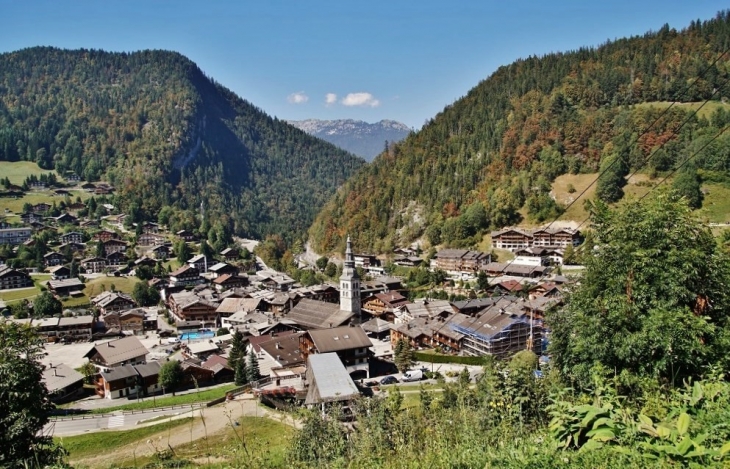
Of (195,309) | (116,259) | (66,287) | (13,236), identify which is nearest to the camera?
(195,309)

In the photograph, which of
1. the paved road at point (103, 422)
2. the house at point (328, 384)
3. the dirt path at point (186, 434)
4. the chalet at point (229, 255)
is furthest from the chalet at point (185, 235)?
the house at point (328, 384)

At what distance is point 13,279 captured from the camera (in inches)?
2159

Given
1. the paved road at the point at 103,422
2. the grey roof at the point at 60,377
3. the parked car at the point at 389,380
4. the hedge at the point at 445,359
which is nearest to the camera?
the paved road at the point at 103,422

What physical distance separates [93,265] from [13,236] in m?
19.4

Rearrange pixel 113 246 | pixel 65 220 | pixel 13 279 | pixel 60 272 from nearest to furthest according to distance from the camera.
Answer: pixel 13 279 → pixel 60 272 → pixel 113 246 → pixel 65 220

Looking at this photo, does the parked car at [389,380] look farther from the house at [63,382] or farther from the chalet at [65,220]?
the chalet at [65,220]

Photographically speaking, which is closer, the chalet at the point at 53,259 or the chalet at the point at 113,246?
the chalet at the point at 53,259

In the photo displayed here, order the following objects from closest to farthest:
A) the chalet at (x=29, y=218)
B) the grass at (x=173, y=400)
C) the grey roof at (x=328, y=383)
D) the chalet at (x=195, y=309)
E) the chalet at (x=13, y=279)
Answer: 1. the grey roof at (x=328, y=383)
2. the grass at (x=173, y=400)
3. the chalet at (x=195, y=309)
4. the chalet at (x=13, y=279)
5. the chalet at (x=29, y=218)

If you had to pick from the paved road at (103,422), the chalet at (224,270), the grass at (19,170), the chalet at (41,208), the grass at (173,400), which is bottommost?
the grass at (173,400)

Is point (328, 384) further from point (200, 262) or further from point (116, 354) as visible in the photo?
point (200, 262)

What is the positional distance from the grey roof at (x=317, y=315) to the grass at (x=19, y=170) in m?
84.7

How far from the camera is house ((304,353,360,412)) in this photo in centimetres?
1900

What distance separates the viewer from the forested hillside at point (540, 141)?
62.6 meters

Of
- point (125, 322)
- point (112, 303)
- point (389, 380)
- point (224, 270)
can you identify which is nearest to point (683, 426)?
point (389, 380)
